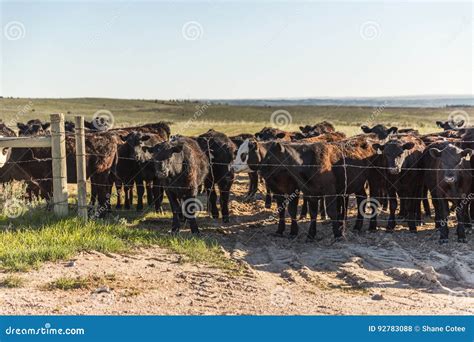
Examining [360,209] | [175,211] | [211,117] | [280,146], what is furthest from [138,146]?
[211,117]

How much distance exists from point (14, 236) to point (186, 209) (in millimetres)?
3204

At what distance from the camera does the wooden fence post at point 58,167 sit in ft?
35.7

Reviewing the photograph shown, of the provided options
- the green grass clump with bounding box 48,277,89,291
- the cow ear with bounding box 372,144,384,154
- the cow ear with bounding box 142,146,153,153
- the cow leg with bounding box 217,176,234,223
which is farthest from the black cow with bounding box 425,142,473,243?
the green grass clump with bounding box 48,277,89,291

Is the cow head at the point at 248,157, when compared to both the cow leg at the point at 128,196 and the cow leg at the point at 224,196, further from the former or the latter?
the cow leg at the point at 128,196

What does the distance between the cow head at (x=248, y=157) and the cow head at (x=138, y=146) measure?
2.59 metres

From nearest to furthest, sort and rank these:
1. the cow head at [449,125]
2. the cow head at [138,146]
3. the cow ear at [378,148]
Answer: the cow ear at [378,148] < the cow head at [138,146] < the cow head at [449,125]

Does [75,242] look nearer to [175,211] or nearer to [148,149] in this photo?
[175,211]

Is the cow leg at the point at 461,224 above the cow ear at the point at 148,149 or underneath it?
underneath

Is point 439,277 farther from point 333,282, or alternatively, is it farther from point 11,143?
point 11,143

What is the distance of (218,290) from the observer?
7.80 metres

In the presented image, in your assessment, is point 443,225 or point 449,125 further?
point 449,125

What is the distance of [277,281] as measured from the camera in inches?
329

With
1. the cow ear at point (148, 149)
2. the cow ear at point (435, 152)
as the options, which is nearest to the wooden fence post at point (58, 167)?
the cow ear at point (148, 149)

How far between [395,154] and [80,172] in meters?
5.98
